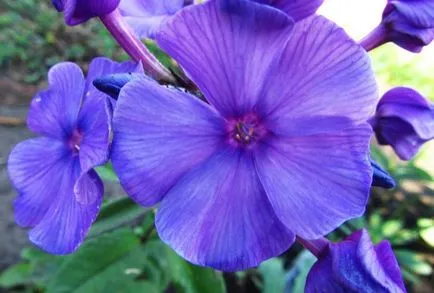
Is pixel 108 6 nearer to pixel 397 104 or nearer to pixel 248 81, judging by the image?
pixel 248 81

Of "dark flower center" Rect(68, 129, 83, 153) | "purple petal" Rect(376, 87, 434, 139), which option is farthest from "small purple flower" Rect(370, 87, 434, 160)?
"dark flower center" Rect(68, 129, 83, 153)

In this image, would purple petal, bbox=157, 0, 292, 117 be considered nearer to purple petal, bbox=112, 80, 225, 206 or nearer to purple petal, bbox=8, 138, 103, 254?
purple petal, bbox=112, 80, 225, 206

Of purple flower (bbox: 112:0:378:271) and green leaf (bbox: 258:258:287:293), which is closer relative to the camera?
purple flower (bbox: 112:0:378:271)

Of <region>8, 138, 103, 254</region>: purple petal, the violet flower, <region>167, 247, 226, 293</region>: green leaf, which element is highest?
the violet flower

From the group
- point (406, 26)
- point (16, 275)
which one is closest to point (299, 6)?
point (406, 26)

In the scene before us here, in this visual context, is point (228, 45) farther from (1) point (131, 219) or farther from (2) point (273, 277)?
(2) point (273, 277)

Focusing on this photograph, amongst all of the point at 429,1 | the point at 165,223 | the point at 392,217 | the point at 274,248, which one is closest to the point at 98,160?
the point at 165,223

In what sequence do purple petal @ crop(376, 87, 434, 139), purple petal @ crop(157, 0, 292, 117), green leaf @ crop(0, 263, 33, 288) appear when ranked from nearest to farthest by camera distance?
purple petal @ crop(157, 0, 292, 117)
purple petal @ crop(376, 87, 434, 139)
green leaf @ crop(0, 263, 33, 288)
